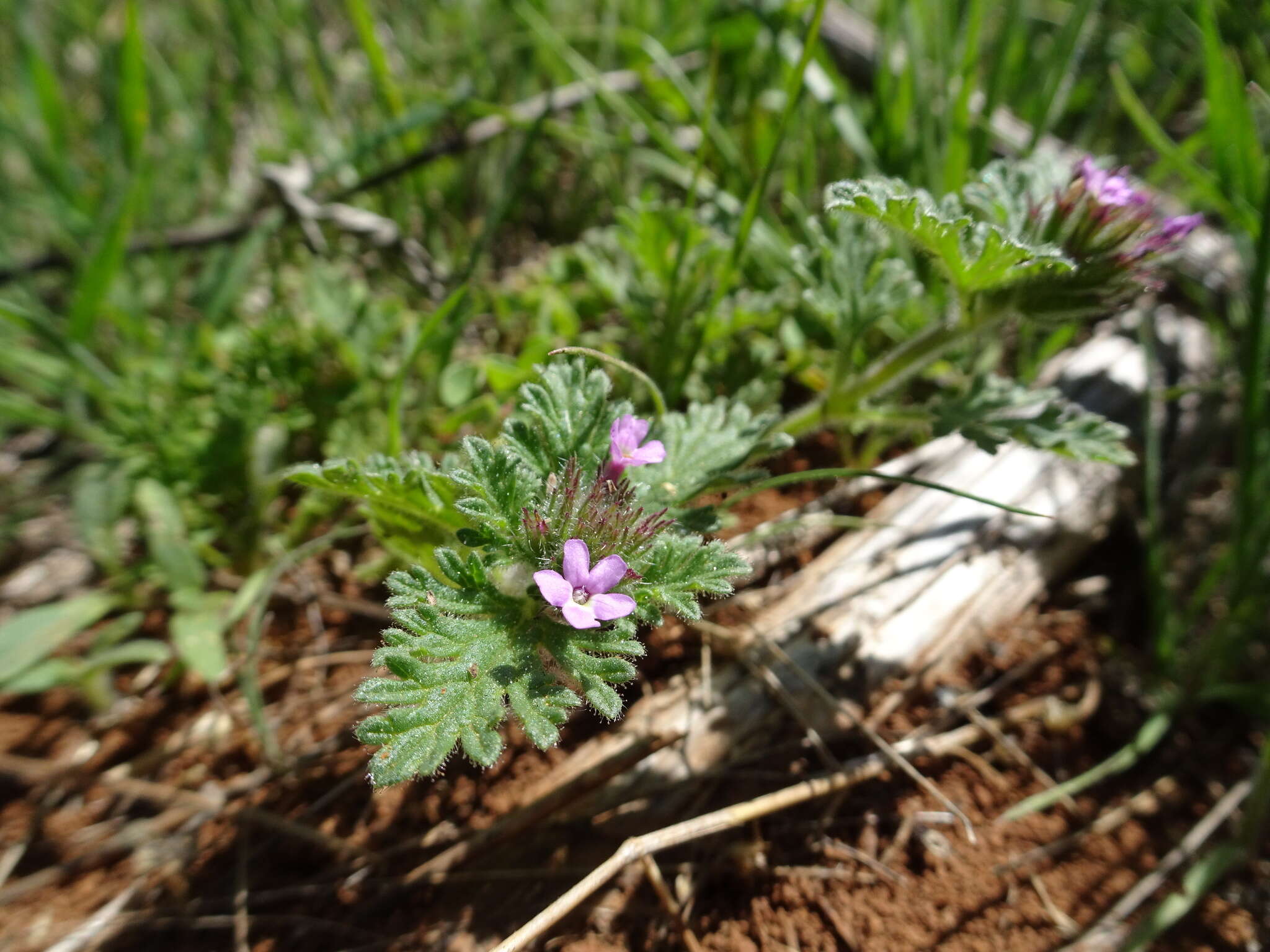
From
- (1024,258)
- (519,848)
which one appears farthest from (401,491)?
(1024,258)

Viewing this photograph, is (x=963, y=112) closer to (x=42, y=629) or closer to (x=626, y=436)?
(x=626, y=436)

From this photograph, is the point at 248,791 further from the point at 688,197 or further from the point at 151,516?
the point at 688,197

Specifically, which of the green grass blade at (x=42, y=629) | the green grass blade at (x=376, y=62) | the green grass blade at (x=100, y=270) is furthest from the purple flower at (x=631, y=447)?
the green grass blade at (x=376, y=62)

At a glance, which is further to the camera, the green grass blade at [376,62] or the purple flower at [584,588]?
the green grass blade at [376,62]

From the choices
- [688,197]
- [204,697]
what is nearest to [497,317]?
[688,197]

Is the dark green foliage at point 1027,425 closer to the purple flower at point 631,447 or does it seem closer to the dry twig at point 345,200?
the purple flower at point 631,447

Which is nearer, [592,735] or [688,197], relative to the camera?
[592,735]
